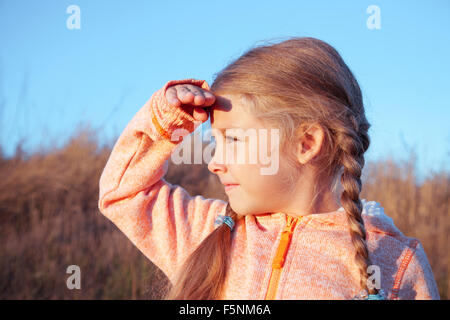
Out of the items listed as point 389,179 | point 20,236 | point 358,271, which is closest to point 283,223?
point 358,271

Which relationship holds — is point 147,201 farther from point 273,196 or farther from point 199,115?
point 273,196

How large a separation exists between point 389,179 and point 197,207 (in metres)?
3.50

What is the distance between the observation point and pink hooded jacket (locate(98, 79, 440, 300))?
5.25 ft

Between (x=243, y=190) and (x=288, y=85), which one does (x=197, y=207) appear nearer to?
(x=243, y=190)

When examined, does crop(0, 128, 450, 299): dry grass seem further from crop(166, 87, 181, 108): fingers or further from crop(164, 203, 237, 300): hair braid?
crop(166, 87, 181, 108): fingers

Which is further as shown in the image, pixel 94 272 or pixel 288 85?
pixel 94 272

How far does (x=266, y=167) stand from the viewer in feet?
5.53

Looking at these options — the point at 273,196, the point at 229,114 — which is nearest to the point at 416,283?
the point at 273,196

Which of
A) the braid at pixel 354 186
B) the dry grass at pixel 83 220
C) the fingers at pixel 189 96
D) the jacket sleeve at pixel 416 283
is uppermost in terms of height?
the fingers at pixel 189 96

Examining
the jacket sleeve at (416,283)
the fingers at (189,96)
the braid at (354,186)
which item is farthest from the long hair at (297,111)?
the jacket sleeve at (416,283)

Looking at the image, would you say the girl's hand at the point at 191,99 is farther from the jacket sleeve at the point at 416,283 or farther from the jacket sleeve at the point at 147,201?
the jacket sleeve at the point at 416,283

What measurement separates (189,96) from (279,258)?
74 centimetres

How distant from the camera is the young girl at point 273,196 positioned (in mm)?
1625

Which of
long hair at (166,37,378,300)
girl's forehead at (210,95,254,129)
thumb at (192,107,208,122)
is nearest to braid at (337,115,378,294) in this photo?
long hair at (166,37,378,300)
